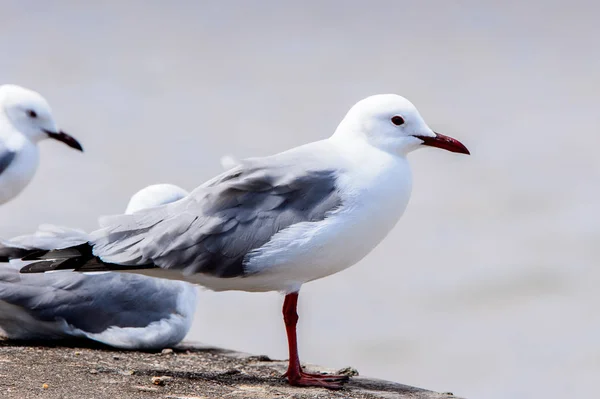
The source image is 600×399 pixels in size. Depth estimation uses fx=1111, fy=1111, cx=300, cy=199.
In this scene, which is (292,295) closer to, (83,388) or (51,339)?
(83,388)

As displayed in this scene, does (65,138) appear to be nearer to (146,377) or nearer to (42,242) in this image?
(42,242)

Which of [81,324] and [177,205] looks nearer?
[177,205]

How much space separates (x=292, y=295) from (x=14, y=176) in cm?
284

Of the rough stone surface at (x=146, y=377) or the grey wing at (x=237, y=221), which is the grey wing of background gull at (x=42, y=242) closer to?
the rough stone surface at (x=146, y=377)

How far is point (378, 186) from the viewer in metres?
4.56

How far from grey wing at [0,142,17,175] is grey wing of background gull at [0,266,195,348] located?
147 centimetres

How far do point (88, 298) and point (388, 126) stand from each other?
185cm

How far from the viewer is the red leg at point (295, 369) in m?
4.67

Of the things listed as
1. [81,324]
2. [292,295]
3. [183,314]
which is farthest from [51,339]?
[292,295]

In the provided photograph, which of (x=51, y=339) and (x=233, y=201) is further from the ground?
(x=233, y=201)

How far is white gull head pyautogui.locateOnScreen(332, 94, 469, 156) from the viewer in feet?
15.6

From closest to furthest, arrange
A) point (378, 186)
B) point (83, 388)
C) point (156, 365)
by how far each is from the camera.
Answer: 1. point (83, 388)
2. point (378, 186)
3. point (156, 365)

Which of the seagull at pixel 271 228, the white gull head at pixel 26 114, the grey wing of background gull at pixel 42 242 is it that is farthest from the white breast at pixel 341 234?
the white gull head at pixel 26 114

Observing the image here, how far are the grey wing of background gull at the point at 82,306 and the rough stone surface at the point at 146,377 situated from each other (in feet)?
0.32
